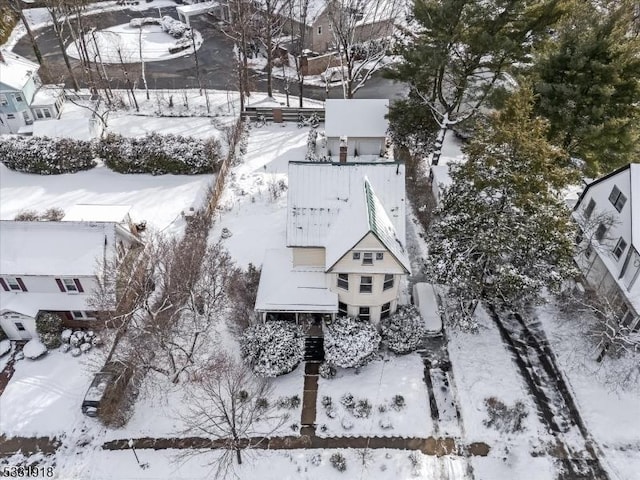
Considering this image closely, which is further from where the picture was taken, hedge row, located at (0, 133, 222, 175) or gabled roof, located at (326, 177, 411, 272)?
hedge row, located at (0, 133, 222, 175)

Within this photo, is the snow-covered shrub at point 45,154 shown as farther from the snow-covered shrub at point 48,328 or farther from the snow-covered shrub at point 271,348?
the snow-covered shrub at point 271,348

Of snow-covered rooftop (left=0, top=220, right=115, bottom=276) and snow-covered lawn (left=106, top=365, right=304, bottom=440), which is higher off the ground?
snow-covered rooftop (left=0, top=220, right=115, bottom=276)

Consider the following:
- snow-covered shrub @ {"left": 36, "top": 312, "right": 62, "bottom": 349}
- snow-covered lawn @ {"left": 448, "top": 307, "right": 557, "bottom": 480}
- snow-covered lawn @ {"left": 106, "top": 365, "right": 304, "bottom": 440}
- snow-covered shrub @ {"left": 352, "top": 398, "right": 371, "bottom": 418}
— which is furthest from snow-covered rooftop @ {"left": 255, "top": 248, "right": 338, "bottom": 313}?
snow-covered shrub @ {"left": 36, "top": 312, "right": 62, "bottom": 349}

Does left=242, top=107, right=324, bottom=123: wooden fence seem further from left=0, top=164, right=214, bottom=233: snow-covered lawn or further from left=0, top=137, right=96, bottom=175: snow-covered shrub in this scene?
left=0, top=137, right=96, bottom=175: snow-covered shrub

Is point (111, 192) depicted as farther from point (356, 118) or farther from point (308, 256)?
point (356, 118)

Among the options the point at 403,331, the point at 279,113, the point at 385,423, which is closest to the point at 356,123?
the point at 279,113
